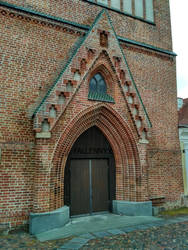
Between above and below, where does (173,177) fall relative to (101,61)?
below

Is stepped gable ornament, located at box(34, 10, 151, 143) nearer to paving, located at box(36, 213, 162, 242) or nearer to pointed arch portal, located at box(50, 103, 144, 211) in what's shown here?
pointed arch portal, located at box(50, 103, 144, 211)

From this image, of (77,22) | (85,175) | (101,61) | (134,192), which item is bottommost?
(134,192)

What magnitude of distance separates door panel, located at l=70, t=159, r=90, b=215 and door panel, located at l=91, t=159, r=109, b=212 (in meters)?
0.30

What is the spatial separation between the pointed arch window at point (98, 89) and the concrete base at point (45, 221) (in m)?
4.32

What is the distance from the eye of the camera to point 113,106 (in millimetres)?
8773

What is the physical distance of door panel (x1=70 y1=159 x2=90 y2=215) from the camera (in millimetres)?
8477

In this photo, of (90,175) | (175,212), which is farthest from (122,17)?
(175,212)

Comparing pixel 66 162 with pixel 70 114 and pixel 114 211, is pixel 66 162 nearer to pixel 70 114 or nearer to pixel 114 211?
pixel 70 114

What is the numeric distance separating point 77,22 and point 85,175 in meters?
6.30

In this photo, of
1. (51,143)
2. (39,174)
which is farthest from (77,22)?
(39,174)

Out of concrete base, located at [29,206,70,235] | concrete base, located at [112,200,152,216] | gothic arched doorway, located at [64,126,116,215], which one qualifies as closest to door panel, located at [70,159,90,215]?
gothic arched doorway, located at [64,126,116,215]

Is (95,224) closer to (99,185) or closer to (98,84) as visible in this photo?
(99,185)

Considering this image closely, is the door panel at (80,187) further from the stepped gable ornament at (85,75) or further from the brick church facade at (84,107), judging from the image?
the stepped gable ornament at (85,75)

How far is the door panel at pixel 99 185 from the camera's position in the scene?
8948mm
